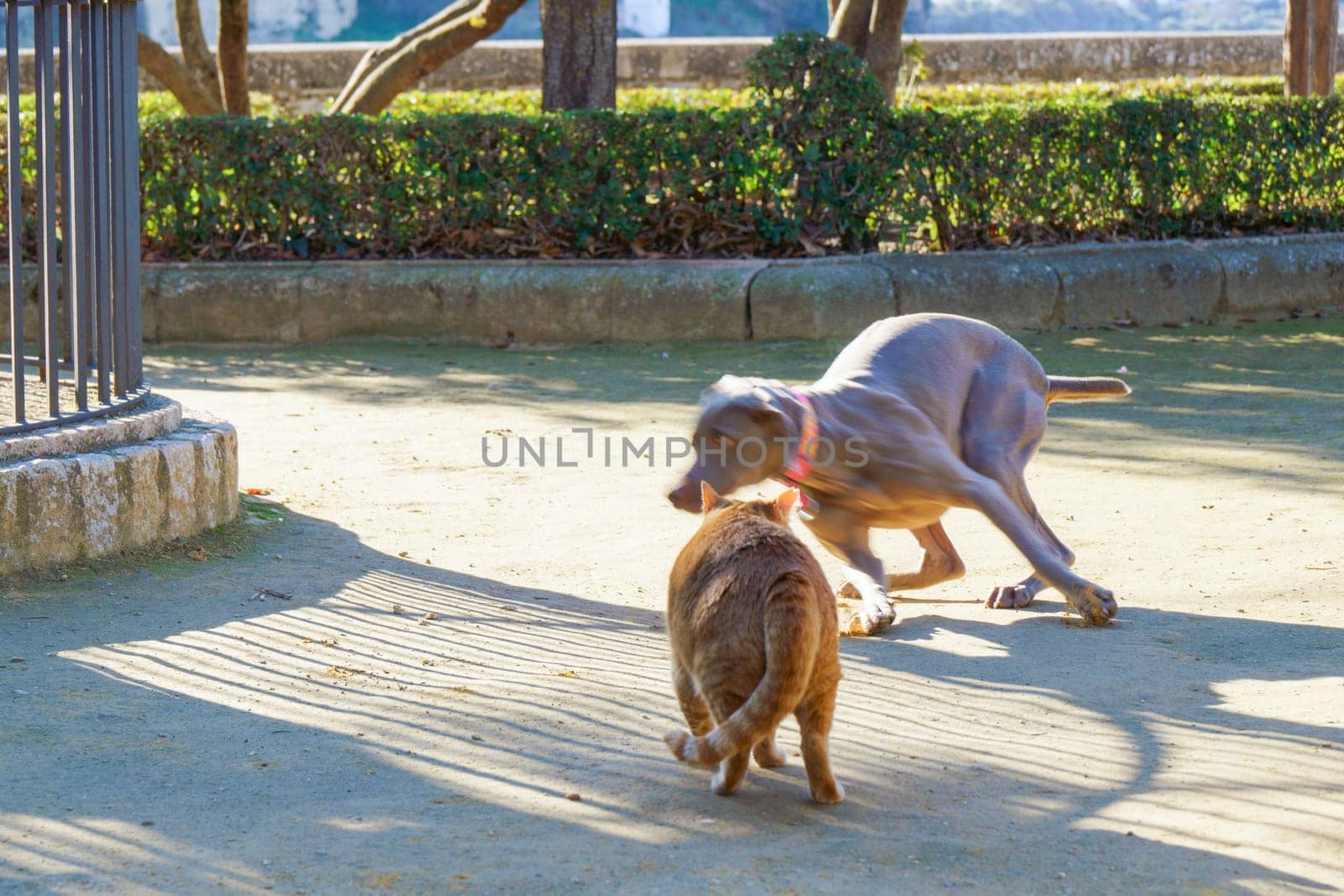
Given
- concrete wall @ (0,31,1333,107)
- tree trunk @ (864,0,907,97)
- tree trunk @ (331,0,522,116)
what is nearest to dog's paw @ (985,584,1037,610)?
tree trunk @ (864,0,907,97)

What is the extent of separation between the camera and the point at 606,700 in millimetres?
4051

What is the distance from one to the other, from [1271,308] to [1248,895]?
948 centimetres

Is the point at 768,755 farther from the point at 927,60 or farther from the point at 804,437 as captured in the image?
the point at 927,60

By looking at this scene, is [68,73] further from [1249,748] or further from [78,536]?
[1249,748]

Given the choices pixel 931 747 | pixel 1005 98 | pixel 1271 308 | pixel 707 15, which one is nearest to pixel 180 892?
pixel 931 747

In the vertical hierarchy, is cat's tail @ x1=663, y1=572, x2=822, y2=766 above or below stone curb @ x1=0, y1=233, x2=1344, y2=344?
below

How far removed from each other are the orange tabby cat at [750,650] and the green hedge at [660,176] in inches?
300

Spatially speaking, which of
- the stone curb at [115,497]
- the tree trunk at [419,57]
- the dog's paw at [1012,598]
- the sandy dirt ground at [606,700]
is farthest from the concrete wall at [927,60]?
the dog's paw at [1012,598]

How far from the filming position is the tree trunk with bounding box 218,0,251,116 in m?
13.2

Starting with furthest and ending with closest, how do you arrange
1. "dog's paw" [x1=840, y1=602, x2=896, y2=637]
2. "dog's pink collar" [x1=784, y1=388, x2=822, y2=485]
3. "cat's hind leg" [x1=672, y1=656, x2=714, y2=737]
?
"dog's paw" [x1=840, y1=602, x2=896, y2=637]
"dog's pink collar" [x1=784, y1=388, x2=822, y2=485]
"cat's hind leg" [x1=672, y1=656, x2=714, y2=737]

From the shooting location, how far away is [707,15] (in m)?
49.3

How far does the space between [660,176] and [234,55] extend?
492 centimetres

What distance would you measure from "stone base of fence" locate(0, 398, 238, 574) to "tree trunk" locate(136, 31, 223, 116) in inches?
326

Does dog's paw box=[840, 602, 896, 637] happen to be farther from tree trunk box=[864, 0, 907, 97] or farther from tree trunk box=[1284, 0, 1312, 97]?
tree trunk box=[1284, 0, 1312, 97]
